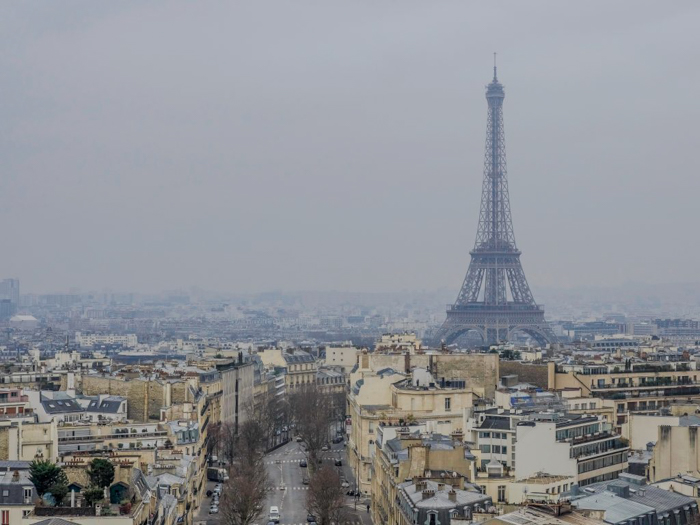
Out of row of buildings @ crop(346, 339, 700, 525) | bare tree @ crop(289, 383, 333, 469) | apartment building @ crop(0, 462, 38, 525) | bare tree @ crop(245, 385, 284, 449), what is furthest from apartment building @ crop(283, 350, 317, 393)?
apartment building @ crop(0, 462, 38, 525)

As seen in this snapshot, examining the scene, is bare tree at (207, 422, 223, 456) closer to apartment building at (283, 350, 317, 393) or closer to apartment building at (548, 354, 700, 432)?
apartment building at (548, 354, 700, 432)

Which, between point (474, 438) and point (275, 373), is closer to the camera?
point (474, 438)

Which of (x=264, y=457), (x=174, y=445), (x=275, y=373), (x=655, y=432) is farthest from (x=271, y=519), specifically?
(x=275, y=373)

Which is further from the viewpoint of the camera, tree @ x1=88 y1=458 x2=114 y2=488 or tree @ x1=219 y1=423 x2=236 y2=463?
tree @ x1=219 y1=423 x2=236 y2=463

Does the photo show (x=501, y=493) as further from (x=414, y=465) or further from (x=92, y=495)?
(x=92, y=495)

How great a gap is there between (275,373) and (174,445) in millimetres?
52116

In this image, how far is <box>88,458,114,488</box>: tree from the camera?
4306 cm

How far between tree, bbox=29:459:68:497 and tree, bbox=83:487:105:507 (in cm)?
95

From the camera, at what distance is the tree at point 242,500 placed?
5478cm

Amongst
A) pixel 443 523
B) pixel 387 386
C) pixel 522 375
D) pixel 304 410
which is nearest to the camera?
pixel 443 523

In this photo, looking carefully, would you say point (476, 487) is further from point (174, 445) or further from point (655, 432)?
point (174, 445)

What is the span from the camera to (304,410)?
8806cm

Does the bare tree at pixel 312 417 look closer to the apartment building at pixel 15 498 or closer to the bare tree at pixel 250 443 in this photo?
the bare tree at pixel 250 443

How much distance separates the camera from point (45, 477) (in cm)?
4256
